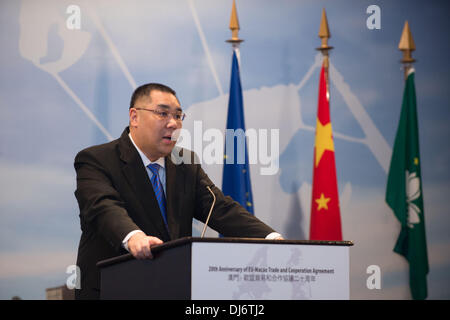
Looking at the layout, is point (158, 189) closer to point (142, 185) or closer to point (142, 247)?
point (142, 185)

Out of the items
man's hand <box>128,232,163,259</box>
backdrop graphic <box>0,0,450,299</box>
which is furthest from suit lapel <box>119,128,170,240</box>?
backdrop graphic <box>0,0,450,299</box>

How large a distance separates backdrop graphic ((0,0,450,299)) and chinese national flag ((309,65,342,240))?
0.31 m

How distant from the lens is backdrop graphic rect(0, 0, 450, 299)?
535cm

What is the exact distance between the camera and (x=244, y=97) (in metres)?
5.78

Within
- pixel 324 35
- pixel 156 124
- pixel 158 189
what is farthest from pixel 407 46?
pixel 158 189

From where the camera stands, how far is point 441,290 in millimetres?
5766

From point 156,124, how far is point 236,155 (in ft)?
7.28

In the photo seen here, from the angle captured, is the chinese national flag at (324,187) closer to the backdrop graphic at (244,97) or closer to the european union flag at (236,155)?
the backdrop graphic at (244,97)

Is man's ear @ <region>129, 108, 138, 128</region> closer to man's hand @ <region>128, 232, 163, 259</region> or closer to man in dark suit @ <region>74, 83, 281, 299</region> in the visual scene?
man in dark suit @ <region>74, 83, 281, 299</region>

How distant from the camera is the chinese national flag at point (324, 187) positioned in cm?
534

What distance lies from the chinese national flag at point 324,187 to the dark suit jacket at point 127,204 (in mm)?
2389

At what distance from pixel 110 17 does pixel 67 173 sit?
5.20 ft

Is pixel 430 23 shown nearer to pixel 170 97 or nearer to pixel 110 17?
pixel 110 17

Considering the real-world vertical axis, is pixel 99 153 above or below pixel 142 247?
above
